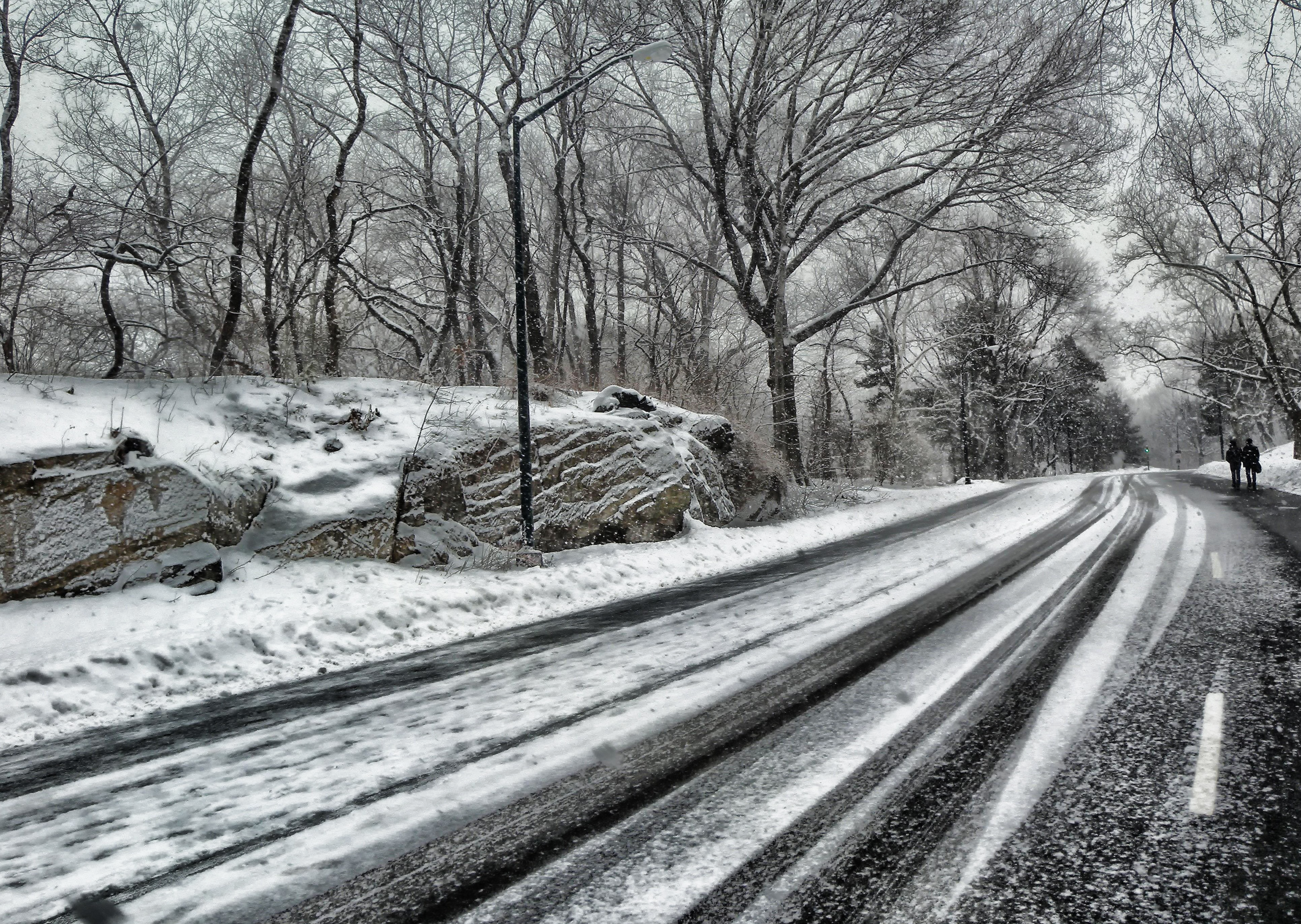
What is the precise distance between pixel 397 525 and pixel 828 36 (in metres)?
16.0

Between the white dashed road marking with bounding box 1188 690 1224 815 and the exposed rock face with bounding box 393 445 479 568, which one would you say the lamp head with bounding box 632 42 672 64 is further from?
the white dashed road marking with bounding box 1188 690 1224 815

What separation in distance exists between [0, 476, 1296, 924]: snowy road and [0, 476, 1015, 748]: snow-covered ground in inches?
30.8

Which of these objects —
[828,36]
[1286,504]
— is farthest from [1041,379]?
[828,36]

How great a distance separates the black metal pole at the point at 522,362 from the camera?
32.8 ft

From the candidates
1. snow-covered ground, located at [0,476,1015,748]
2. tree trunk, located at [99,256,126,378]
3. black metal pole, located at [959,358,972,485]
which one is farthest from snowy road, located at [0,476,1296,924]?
black metal pole, located at [959,358,972,485]

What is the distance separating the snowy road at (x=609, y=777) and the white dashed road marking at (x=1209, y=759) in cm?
42

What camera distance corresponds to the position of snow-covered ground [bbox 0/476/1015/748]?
5.43m

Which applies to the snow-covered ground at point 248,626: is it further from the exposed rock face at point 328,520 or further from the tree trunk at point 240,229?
the tree trunk at point 240,229

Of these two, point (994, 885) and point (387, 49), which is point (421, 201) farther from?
point (994, 885)

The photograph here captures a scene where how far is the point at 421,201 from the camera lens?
2070cm

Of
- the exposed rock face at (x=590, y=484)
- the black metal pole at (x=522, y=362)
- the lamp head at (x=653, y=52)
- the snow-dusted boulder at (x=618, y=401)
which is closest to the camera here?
the lamp head at (x=653, y=52)

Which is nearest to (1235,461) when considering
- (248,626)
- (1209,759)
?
(1209,759)

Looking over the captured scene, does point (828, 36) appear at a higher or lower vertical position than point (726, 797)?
higher

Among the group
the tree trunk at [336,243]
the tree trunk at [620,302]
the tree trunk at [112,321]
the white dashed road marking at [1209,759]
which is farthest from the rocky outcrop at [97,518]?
the tree trunk at [620,302]
